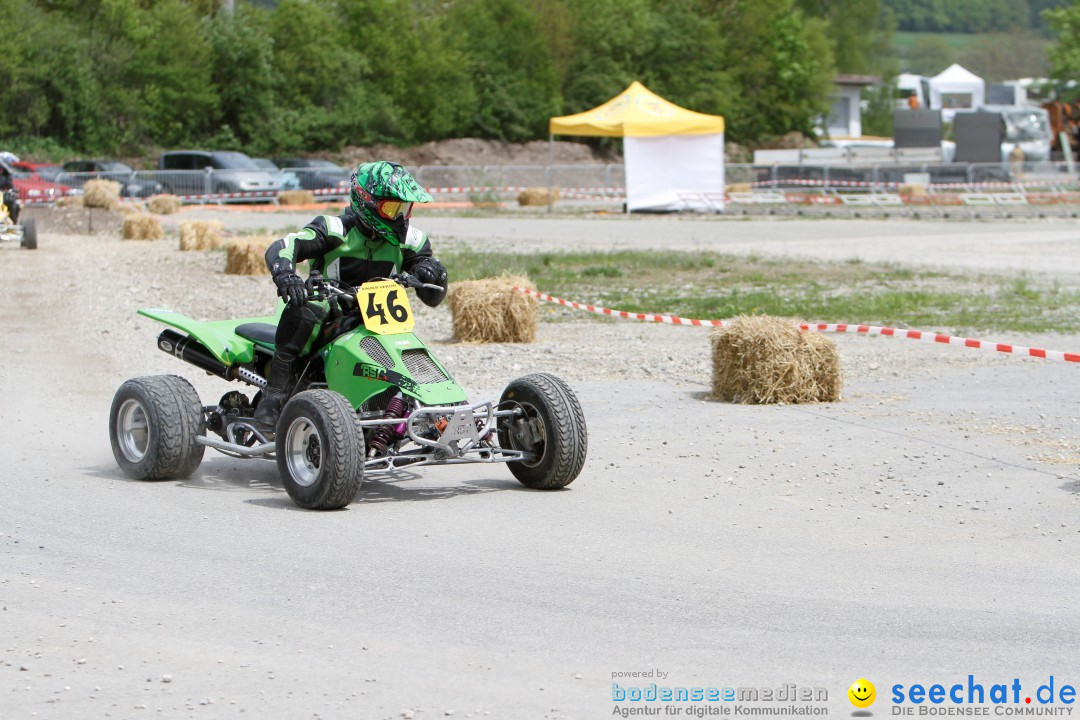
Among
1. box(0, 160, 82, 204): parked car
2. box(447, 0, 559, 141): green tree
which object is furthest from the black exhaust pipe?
box(447, 0, 559, 141): green tree

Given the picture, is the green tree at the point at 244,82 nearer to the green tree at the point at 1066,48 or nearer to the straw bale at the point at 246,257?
the green tree at the point at 1066,48

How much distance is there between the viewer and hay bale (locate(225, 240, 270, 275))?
21.8 m

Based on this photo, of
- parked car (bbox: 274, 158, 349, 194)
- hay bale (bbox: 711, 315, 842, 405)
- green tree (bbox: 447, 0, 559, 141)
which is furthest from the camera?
green tree (bbox: 447, 0, 559, 141)

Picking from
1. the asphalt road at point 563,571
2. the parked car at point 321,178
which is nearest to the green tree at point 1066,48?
the parked car at point 321,178

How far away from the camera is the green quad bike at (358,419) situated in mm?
7555

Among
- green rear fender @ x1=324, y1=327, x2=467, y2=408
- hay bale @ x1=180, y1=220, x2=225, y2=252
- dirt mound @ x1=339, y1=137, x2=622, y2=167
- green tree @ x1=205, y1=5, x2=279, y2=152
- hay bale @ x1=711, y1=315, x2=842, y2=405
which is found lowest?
hay bale @ x1=711, y1=315, x2=842, y2=405

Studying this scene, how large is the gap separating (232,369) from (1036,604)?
16.2ft

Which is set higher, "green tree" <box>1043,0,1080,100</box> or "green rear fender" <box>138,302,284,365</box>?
"green tree" <box>1043,0,1080,100</box>

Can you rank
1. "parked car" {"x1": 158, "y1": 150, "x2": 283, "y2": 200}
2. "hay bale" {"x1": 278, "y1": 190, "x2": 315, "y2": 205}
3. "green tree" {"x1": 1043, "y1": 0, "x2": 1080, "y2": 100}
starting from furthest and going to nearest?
"green tree" {"x1": 1043, "y1": 0, "x2": 1080, "y2": 100} → "parked car" {"x1": 158, "y1": 150, "x2": 283, "y2": 200} → "hay bale" {"x1": 278, "y1": 190, "x2": 315, "y2": 205}

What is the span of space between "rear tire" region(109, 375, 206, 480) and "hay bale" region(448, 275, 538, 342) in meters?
6.30

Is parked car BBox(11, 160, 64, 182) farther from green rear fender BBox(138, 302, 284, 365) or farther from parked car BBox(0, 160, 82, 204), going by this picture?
green rear fender BBox(138, 302, 284, 365)

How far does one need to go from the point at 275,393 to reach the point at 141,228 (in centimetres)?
2194

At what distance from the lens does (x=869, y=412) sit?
35.6ft

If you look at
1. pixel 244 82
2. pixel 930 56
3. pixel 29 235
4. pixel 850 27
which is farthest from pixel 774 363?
pixel 930 56
